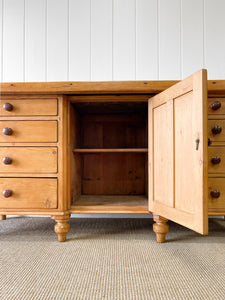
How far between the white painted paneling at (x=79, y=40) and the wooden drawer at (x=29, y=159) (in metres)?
0.76

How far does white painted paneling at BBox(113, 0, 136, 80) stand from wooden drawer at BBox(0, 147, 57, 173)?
83 centimetres

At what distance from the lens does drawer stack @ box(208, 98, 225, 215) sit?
0.98 meters

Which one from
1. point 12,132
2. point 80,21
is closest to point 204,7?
point 80,21

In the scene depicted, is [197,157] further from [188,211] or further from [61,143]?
[61,143]

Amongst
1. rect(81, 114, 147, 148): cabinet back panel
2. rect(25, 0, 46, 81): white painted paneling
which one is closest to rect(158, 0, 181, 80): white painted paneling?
rect(81, 114, 147, 148): cabinet back panel

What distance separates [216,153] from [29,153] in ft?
2.77

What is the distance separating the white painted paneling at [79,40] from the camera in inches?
60.9

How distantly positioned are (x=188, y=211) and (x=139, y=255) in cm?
28

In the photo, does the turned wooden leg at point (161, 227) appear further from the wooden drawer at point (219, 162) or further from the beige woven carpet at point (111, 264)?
the wooden drawer at point (219, 162)

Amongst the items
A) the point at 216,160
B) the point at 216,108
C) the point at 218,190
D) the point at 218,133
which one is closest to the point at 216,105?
the point at 216,108

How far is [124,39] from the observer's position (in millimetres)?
1560

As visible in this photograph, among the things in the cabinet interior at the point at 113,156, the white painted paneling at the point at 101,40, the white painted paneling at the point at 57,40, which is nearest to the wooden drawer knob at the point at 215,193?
the cabinet interior at the point at 113,156

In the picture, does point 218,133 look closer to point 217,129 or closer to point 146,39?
point 217,129

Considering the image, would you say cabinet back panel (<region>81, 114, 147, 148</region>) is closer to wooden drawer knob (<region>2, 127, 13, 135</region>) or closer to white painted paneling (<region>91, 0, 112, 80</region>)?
white painted paneling (<region>91, 0, 112, 80</region>)
